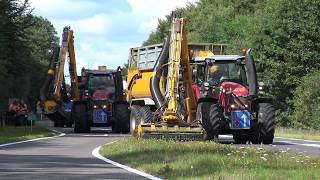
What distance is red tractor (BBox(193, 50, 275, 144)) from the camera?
2539cm

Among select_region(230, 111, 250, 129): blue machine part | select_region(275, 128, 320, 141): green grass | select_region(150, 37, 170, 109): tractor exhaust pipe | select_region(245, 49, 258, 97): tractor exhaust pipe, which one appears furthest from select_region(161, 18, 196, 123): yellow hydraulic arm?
select_region(275, 128, 320, 141): green grass

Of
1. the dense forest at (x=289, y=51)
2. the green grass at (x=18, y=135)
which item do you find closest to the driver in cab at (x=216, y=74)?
the green grass at (x=18, y=135)

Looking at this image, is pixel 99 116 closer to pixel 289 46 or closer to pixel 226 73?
pixel 226 73

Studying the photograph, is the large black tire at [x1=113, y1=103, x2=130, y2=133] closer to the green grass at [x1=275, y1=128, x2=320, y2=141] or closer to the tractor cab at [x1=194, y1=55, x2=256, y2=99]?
the green grass at [x1=275, y1=128, x2=320, y2=141]

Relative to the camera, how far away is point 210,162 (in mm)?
15586

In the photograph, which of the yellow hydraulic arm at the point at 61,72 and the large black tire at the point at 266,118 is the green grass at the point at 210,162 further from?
the yellow hydraulic arm at the point at 61,72

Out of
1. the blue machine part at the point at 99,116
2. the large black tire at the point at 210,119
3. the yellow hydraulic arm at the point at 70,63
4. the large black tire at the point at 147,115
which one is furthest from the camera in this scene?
the yellow hydraulic arm at the point at 70,63

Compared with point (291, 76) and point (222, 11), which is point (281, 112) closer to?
point (291, 76)

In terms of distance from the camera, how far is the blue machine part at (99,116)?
38438 millimetres

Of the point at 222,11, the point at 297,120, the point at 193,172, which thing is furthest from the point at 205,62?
the point at 222,11

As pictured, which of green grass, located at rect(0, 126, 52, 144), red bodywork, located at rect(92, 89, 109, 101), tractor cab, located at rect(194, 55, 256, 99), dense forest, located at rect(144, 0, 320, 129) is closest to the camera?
tractor cab, located at rect(194, 55, 256, 99)

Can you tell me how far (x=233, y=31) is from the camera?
7494 cm

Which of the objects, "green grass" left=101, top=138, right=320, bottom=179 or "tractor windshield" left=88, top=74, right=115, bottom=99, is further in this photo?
"tractor windshield" left=88, top=74, right=115, bottom=99

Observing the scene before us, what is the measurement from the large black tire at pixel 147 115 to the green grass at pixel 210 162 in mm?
5929
